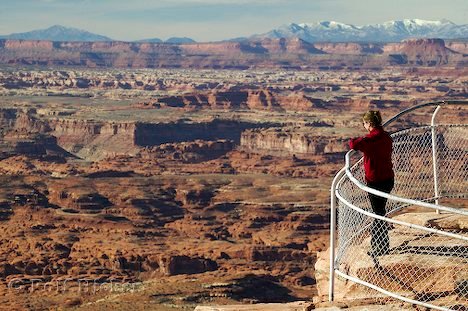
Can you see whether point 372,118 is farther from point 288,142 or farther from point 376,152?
point 288,142

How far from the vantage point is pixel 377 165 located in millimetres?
9414

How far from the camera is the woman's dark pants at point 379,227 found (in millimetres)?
9203

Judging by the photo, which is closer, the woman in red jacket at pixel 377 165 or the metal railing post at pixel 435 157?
the woman in red jacket at pixel 377 165

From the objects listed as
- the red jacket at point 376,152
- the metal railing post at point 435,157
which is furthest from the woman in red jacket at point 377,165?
the metal railing post at point 435,157

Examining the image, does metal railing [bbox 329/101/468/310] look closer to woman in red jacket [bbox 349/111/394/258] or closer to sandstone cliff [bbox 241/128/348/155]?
woman in red jacket [bbox 349/111/394/258]

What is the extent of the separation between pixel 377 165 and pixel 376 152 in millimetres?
147

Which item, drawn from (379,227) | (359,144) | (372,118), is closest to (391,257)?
(379,227)

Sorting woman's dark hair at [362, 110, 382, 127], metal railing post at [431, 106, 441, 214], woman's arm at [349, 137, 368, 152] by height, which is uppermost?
woman's dark hair at [362, 110, 382, 127]

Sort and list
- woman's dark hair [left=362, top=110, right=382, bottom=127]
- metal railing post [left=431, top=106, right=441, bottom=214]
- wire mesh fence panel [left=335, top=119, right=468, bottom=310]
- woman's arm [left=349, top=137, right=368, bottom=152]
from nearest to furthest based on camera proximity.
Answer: wire mesh fence panel [left=335, top=119, right=468, bottom=310]
woman's arm [left=349, top=137, right=368, bottom=152]
woman's dark hair [left=362, top=110, right=382, bottom=127]
metal railing post [left=431, top=106, right=441, bottom=214]

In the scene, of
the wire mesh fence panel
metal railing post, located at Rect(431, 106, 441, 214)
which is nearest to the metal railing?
the wire mesh fence panel

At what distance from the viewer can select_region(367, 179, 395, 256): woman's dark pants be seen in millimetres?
9203

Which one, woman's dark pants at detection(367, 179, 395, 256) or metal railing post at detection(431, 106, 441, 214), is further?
metal railing post at detection(431, 106, 441, 214)

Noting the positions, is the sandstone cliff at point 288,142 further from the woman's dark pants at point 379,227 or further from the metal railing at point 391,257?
the woman's dark pants at point 379,227

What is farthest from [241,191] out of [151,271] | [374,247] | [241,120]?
[374,247]
